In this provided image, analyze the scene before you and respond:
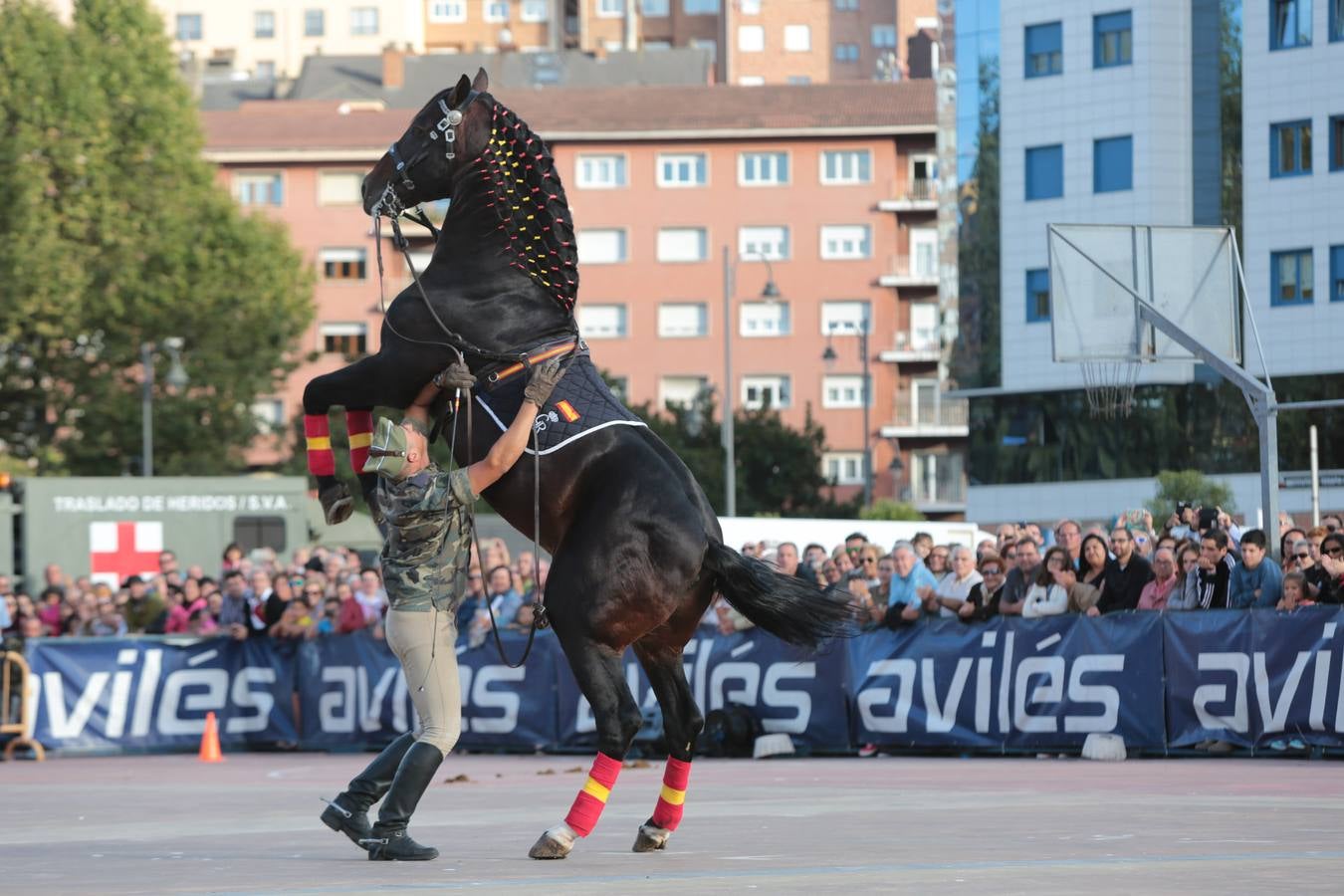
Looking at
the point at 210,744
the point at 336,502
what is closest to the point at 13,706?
the point at 210,744

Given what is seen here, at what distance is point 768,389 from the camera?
93250mm

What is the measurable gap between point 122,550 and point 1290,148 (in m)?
36.1

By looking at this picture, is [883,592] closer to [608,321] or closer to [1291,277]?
[1291,277]

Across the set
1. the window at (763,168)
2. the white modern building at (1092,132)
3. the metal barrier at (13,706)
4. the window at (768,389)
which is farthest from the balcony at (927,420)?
the metal barrier at (13,706)

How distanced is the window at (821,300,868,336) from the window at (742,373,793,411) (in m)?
2.73

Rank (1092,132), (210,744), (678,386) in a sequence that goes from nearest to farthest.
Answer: (210,744), (1092,132), (678,386)

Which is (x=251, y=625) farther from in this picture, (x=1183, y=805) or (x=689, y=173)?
(x=689, y=173)

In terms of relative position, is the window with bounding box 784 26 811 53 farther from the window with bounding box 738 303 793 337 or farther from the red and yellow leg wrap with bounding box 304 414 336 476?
the red and yellow leg wrap with bounding box 304 414 336 476

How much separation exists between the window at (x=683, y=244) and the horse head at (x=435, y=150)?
270 feet

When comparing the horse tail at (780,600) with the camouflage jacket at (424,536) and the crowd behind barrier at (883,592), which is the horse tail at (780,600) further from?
the crowd behind barrier at (883,592)

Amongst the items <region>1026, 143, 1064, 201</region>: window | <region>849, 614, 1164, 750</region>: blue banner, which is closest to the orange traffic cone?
<region>849, 614, 1164, 750</region>: blue banner

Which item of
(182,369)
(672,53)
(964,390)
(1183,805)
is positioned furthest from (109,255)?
(672,53)

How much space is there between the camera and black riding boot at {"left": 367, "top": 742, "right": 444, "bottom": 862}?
993cm

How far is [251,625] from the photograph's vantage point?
25031 mm
